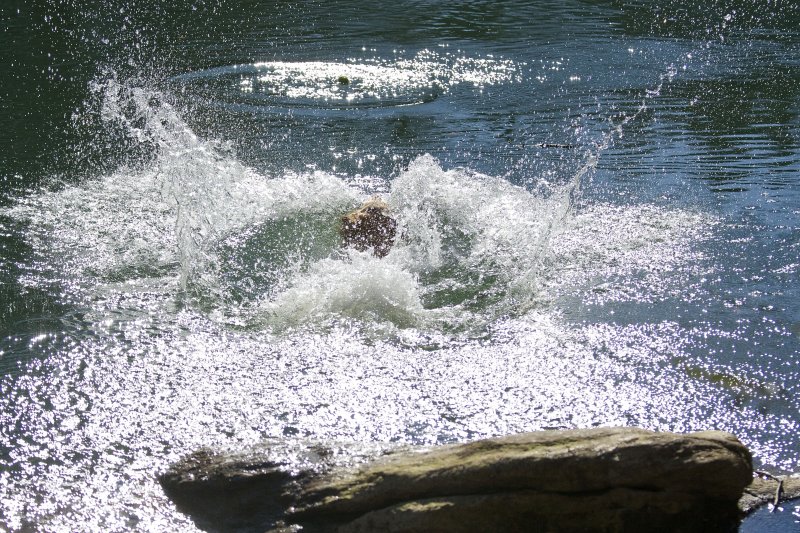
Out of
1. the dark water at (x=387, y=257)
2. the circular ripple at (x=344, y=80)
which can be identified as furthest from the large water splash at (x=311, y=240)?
the circular ripple at (x=344, y=80)

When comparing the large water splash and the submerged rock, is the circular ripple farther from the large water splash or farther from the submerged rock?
the submerged rock

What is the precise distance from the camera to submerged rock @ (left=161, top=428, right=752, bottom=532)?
3193 millimetres

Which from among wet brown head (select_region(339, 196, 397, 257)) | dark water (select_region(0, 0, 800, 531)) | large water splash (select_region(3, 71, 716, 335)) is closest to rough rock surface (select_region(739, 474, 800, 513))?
dark water (select_region(0, 0, 800, 531))

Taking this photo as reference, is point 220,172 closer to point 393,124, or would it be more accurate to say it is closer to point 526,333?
point 393,124

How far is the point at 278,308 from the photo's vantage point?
530 cm

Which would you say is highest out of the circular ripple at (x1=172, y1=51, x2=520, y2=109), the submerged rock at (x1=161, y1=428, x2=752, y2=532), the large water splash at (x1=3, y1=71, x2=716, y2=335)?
the circular ripple at (x1=172, y1=51, x2=520, y2=109)

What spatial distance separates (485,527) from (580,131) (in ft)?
19.2

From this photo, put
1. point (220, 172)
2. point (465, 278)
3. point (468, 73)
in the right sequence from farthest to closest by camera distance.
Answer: point (468, 73), point (220, 172), point (465, 278)

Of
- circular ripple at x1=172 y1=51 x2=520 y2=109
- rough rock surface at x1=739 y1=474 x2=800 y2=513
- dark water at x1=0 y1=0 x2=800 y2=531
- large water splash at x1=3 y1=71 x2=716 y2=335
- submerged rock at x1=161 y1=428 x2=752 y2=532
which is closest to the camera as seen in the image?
submerged rock at x1=161 y1=428 x2=752 y2=532

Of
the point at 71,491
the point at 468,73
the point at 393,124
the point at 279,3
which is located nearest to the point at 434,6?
the point at 279,3

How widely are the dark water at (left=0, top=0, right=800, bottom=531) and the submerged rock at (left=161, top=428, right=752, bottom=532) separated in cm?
34

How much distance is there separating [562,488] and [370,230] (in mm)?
3297

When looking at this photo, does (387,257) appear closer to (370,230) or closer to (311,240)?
(370,230)

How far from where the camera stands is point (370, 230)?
6266 mm
